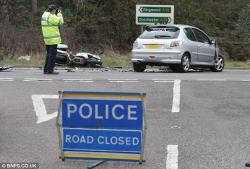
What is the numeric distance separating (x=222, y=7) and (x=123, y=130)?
43.1m

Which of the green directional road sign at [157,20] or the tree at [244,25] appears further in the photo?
the tree at [244,25]

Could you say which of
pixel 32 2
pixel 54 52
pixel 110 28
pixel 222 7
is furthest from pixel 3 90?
pixel 222 7

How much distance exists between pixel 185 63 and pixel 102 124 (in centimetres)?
1228

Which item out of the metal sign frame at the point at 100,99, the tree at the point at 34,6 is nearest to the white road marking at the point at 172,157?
the metal sign frame at the point at 100,99

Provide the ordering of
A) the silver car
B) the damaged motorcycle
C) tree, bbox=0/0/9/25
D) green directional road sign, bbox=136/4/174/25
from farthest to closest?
tree, bbox=0/0/9/25, green directional road sign, bbox=136/4/174/25, the damaged motorcycle, the silver car

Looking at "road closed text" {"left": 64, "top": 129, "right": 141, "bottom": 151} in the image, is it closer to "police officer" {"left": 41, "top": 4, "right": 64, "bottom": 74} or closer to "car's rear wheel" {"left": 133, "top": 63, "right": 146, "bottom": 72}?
"police officer" {"left": 41, "top": 4, "right": 64, "bottom": 74}

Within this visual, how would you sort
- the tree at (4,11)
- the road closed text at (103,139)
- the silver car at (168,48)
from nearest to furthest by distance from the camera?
the road closed text at (103,139) → the silver car at (168,48) → the tree at (4,11)

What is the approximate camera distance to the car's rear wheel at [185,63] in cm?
1870

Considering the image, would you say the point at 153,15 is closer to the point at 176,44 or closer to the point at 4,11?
the point at 176,44

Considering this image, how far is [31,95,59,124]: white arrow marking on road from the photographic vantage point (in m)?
10.1

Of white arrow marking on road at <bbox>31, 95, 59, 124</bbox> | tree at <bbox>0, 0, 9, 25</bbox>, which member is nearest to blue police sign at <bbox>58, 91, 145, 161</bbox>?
white arrow marking on road at <bbox>31, 95, 59, 124</bbox>

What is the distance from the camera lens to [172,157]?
297 inches

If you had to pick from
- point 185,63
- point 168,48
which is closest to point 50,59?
point 168,48

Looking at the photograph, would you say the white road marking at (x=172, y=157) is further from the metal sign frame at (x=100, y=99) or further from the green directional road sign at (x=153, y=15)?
the green directional road sign at (x=153, y=15)
